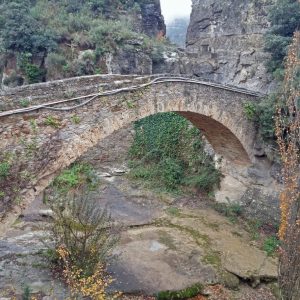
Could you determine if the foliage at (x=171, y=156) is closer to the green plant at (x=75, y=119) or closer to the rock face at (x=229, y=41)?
the rock face at (x=229, y=41)

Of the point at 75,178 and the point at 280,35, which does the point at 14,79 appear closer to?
the point at 75,178

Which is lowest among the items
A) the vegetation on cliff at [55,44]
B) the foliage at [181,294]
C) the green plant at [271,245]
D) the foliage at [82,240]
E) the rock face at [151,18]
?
the foliage at [181,294]

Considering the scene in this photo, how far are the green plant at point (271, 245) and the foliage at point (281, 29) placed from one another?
6.00 m

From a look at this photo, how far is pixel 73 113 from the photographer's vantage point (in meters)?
8.02

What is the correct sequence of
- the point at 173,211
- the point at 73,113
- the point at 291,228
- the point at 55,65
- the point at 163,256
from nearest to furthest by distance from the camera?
the point at 291,228 → the point at 73,113 → the point at 163,256 → the point at 173,211 → the point at 55,65

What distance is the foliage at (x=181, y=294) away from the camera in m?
8.31

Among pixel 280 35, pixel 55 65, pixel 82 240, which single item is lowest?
pixel 82 240

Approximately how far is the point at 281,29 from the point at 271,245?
8086 mm

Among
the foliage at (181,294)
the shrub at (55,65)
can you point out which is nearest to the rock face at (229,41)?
the shrub at (55,65)

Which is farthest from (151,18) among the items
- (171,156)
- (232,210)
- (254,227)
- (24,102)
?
(24,102)

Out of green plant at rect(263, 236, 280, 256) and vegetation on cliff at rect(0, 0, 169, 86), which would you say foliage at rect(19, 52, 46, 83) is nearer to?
vegetation on cliff at rect(0, 0, 169, 86)

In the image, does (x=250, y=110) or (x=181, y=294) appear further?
(x=250, y=110)

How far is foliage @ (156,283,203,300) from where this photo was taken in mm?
8305

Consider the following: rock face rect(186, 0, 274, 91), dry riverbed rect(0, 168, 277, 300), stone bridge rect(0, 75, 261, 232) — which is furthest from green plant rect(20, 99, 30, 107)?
rock face rect(186, 0, 274, 91)
